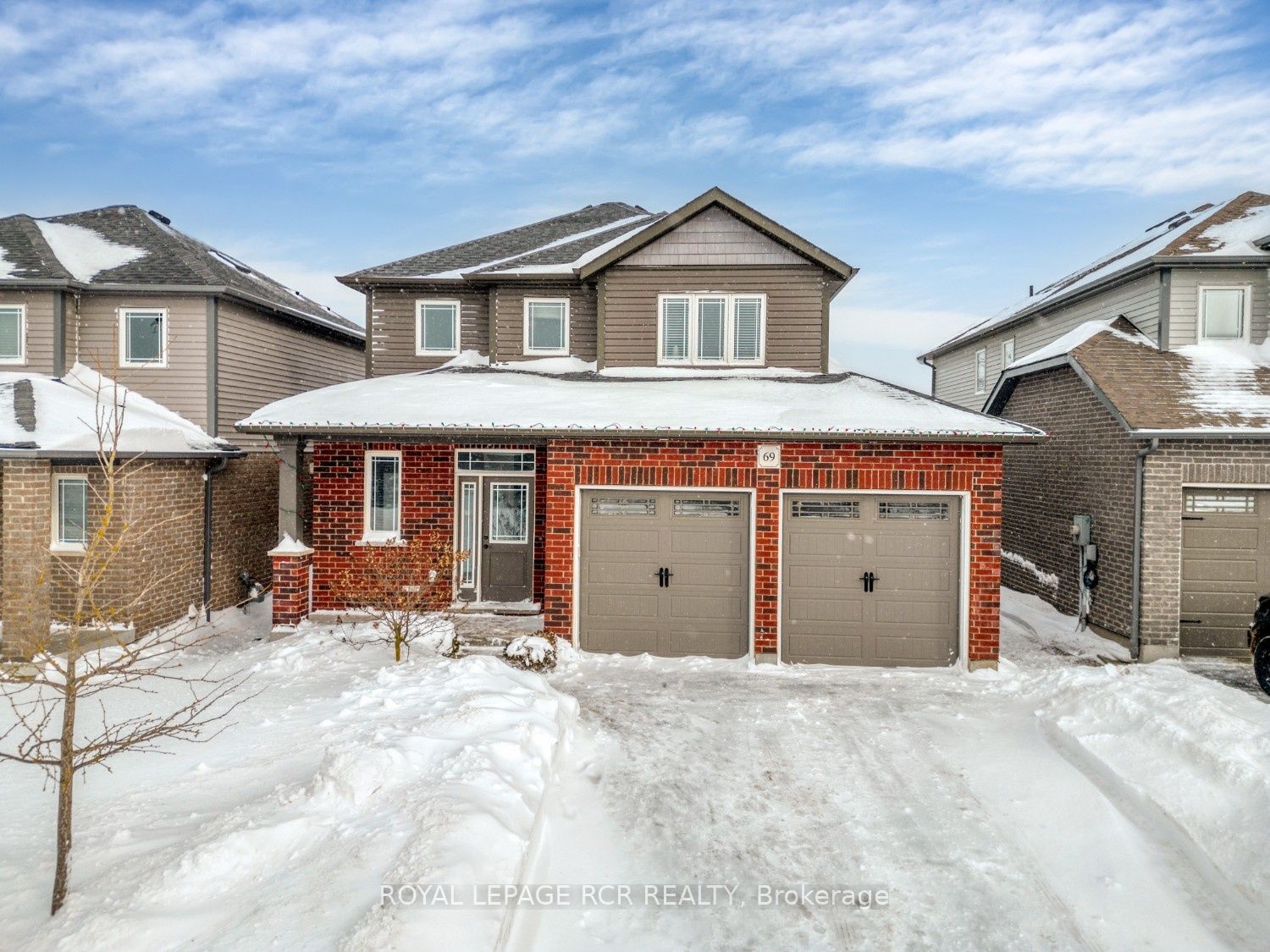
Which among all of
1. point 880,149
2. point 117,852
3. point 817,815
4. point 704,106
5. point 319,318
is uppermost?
point 704,106

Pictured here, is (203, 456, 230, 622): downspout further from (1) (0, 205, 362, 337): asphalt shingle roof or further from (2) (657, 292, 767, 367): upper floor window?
(2) (657, 292, 767, 367): upper floor window

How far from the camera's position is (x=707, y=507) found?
9195 millimetres

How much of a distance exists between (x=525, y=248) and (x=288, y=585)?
27.3 feet

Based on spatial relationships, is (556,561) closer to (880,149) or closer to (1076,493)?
(1076,493)

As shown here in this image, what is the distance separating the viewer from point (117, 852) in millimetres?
3857

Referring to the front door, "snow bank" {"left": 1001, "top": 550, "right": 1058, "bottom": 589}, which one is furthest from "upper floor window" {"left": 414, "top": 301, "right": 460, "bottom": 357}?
"snow bank" {"left": 1001, "top": 550, "right": 1058, "bottom": 589}

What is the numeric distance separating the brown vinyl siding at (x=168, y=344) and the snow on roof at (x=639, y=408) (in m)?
3.54

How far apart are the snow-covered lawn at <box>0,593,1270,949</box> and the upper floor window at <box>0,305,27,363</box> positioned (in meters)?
10.2

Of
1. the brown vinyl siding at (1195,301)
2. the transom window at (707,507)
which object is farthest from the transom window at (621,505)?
the brown vinyl siding at (1195,301)

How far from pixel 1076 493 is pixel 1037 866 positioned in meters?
8.57

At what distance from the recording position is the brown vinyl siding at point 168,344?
41.4ft

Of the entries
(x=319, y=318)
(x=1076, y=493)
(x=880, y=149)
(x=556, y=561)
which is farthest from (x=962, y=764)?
(x=880, y=149)

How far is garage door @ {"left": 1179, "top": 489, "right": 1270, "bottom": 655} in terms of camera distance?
31.4ft

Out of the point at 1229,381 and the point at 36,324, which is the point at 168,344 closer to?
the point at 36,324
